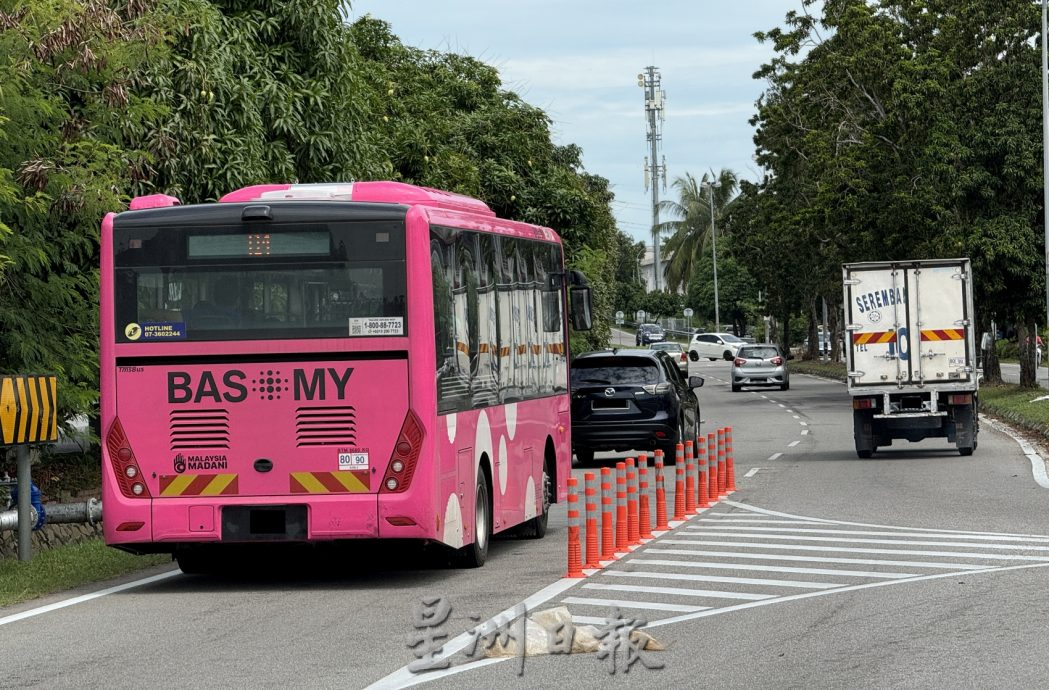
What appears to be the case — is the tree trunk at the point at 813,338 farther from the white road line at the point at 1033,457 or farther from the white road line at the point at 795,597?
the white road line at the point at 795,597

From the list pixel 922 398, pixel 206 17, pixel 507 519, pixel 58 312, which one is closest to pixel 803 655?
pixel 507 519

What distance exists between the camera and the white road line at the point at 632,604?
35.8ft

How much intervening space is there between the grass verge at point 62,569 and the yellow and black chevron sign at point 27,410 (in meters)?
1.05

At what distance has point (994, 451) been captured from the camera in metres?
27.5

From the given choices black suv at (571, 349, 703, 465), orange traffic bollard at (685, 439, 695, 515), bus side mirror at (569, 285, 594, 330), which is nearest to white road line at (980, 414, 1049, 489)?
orange traffic bollard at (685, 439, 695, 515)

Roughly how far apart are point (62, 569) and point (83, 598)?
5.02ft

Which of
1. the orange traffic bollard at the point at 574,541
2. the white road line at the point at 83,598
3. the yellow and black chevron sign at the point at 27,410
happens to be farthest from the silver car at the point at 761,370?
the orange traffic bollard at the point at 574,541

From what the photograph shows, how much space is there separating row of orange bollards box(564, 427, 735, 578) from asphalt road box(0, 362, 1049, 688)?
250 millimetres

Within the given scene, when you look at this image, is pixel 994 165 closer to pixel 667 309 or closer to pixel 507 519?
pixel 507 519

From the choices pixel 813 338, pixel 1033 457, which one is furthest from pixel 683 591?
pixel 813 338

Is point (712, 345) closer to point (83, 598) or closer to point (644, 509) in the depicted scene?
point (644, 509)

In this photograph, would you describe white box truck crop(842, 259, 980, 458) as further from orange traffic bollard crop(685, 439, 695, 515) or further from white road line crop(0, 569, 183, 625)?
white road line crop(0, 569, 183, 625)

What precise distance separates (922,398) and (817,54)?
25436 mm

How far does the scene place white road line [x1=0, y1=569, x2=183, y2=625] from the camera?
1138 cm
